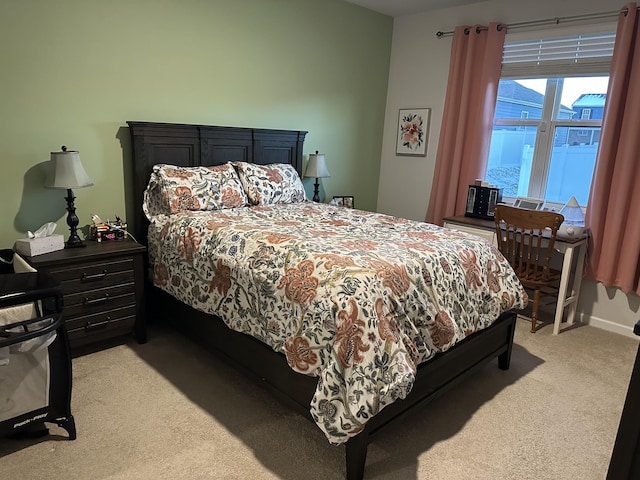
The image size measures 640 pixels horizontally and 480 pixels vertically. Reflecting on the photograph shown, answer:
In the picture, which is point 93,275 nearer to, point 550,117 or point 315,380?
point 315,380

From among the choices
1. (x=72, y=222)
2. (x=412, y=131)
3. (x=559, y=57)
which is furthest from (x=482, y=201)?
(x=72, y=222)

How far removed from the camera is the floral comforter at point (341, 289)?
1.67 meters

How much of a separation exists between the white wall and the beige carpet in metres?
0.77

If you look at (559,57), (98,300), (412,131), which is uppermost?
(559,57)

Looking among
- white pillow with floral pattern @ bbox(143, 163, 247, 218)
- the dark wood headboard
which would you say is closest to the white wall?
the dark wood headboard

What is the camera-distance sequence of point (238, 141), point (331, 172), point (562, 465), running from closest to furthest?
point (562, 465) < point (238, 141) < point (331, 172)

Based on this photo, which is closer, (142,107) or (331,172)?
(142,107)

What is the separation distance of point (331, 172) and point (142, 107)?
1910 mm

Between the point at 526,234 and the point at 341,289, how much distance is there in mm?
2193

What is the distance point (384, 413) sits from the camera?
1840mm

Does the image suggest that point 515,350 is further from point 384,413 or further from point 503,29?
point 503,29

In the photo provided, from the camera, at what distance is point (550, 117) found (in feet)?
12.1

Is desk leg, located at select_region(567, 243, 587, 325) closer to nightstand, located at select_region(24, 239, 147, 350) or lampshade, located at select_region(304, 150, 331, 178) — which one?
lampshade, located at select_region(304, 150, 331, 178)

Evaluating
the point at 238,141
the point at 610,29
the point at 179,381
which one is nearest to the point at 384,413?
the point at 179,381
